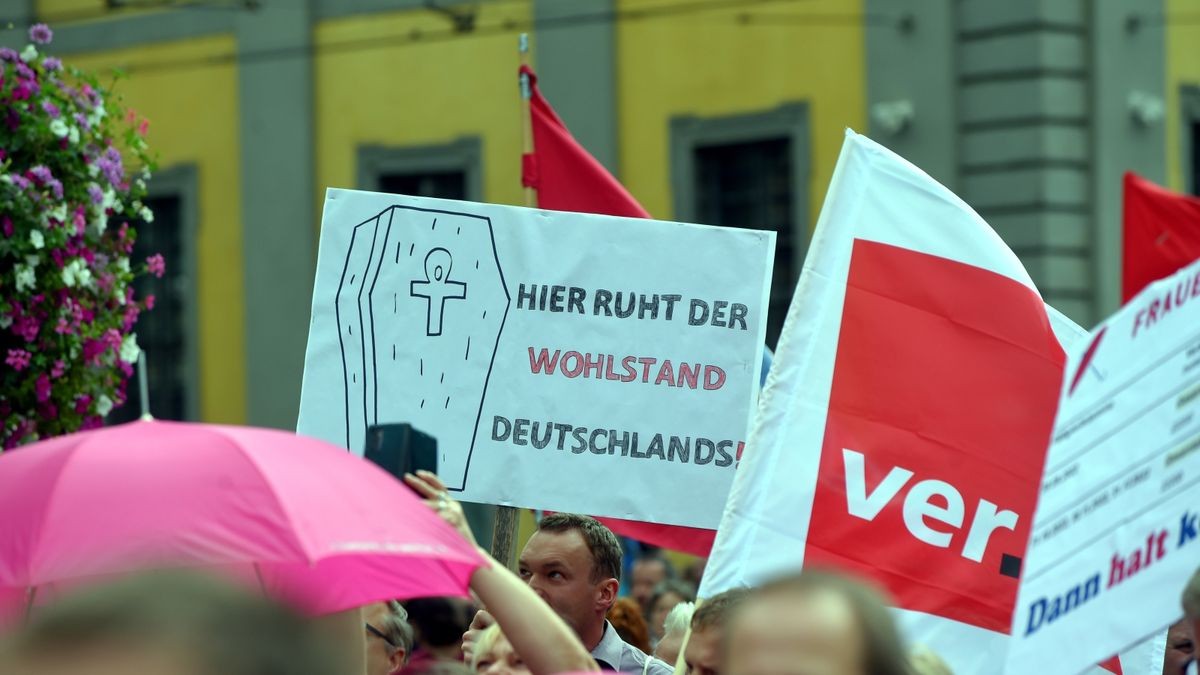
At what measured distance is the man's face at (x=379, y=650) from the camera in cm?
488

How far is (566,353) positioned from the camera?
602 centimetres

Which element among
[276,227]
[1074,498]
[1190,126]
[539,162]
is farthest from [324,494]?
[276,227]

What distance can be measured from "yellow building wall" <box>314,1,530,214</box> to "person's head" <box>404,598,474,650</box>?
1323 cm

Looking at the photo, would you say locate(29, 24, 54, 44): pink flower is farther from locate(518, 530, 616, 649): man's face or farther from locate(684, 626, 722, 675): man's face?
locate(684, 626, 722, 675): man's face

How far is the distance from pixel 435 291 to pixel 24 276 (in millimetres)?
1710

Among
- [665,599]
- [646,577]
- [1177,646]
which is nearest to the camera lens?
[1177,646]

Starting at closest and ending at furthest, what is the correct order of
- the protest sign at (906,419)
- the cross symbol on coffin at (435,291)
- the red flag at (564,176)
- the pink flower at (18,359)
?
the protest sign at (906,419), the cross symbol on coffin at (435,291), the pink flower at (18,359), the red flag at (564,176)

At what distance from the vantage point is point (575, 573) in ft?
18.5

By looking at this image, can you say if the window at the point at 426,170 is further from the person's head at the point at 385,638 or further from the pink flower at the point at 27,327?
the person's head at the point at 385,638

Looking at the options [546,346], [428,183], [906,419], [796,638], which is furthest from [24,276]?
[428,183]

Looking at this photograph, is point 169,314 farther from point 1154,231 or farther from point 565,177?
point 1154,231

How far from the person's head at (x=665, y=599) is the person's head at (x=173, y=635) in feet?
23.2

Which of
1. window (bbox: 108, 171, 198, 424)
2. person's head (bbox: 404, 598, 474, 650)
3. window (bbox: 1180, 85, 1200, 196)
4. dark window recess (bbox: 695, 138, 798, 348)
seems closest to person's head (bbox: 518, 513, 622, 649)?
person's head (bbox: 404, 598, 474, 650)

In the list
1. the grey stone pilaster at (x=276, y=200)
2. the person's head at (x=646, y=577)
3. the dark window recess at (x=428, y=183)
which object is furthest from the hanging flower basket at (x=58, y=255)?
the grey stone pilaster at (x=276, y=200)
